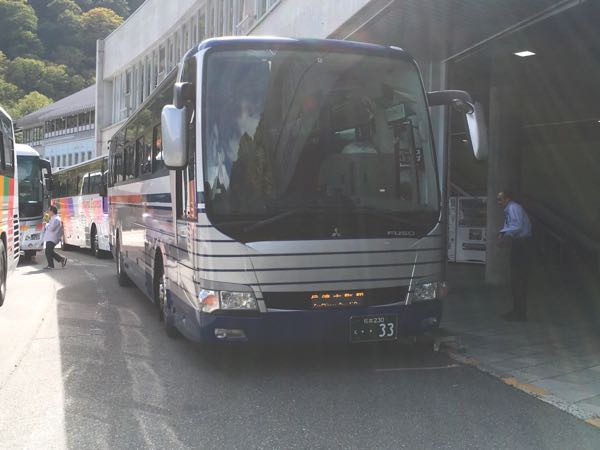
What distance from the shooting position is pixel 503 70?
12.4 m

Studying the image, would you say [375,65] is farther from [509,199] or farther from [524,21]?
[524,21]

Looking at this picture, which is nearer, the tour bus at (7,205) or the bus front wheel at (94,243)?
Result: the tour bus at (7,205)

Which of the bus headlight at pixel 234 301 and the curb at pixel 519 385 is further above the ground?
the bus headlight at pixel 234 301

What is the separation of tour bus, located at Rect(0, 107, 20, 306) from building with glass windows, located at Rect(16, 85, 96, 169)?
154 ft

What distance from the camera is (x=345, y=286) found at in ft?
18.7

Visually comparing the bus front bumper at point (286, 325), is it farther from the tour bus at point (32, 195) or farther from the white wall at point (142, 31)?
the white wall at point (142, 31)

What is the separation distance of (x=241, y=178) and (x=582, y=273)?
12912mm

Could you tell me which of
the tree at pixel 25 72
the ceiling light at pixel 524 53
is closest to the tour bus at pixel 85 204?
the ceiling light at pixel 524 53

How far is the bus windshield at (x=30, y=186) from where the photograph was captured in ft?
61.4

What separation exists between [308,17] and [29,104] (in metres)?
79.0

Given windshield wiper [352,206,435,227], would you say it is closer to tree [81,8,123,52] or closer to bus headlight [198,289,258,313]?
bus headlight [198,289,258,313]

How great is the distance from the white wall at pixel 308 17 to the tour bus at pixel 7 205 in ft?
20.5

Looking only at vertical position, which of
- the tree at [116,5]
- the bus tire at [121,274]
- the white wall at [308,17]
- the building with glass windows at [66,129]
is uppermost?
the tree at [116,5]

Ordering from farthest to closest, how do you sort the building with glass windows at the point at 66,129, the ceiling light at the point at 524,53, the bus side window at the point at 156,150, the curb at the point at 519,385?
the building with glass windows at the point at 66,129, the ceiling light at the point at 524,53, the bus side window at the point at 156,150, the curb at the point at 519,385
